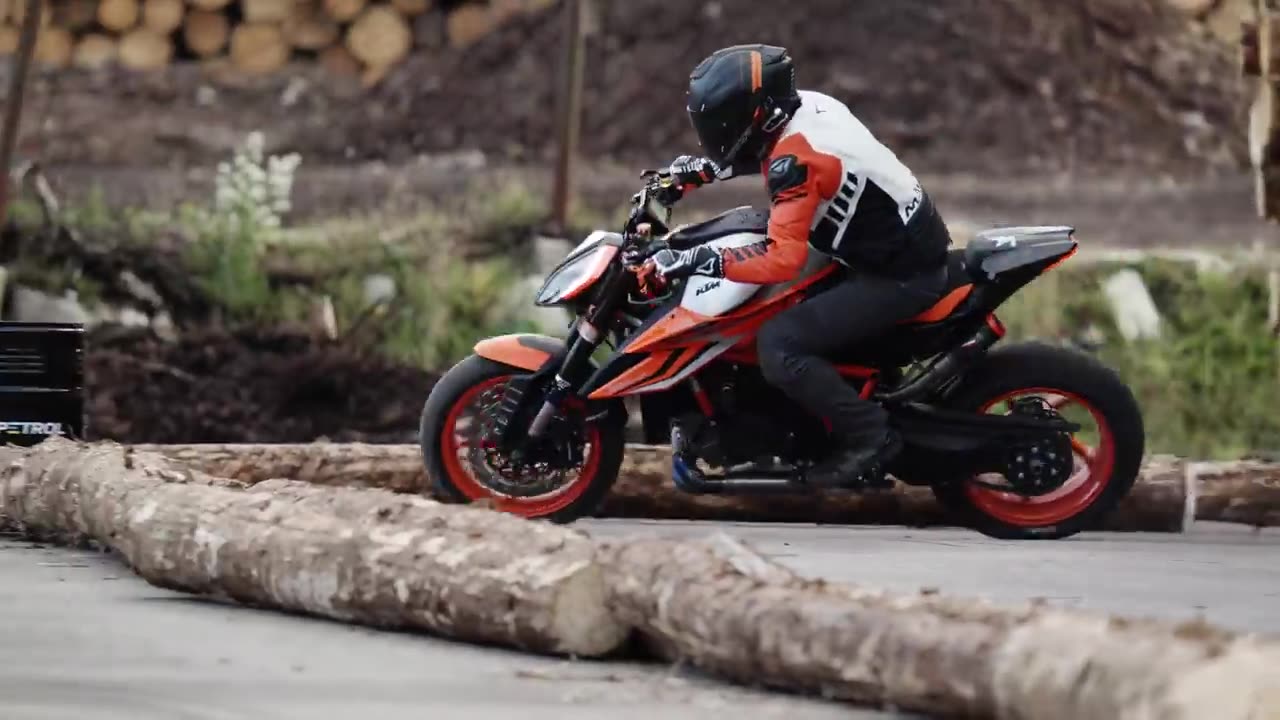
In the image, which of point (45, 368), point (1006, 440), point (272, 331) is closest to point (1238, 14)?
point (272, 331)

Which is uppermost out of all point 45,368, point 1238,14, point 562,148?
point 1238,14

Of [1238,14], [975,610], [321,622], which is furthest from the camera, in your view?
[1238,14]

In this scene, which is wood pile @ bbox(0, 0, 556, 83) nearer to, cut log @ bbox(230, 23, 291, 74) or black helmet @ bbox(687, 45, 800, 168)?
cut log @ bbox(230, 23, 291, 74)

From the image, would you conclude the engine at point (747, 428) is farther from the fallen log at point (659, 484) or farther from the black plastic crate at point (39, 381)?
the black plastic crate at point (39, 381)

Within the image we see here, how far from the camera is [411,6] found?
13.2 m

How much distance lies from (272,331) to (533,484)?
10.6ft

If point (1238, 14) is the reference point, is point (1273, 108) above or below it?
below

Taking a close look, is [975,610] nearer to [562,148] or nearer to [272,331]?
[272,331]

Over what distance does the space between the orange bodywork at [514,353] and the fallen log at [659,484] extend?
0.51 m

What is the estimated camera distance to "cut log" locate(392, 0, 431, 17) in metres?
13.2

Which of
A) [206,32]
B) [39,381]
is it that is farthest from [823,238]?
[206,32]

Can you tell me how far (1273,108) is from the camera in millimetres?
8492

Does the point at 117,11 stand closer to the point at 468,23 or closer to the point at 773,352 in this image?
the point at 468,23

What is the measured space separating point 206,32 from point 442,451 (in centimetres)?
731
